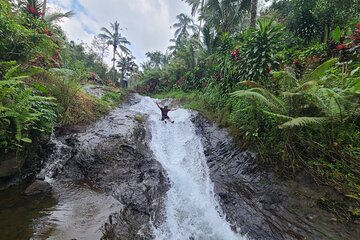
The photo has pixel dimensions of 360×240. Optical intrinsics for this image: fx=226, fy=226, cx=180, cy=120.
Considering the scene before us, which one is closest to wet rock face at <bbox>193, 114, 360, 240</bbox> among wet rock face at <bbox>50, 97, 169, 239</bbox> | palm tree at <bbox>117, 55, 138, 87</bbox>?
wet rock face at <bbox>50, 97, 169, 239</bbox>

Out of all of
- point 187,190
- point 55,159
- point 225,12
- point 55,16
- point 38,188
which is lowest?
point 187,190

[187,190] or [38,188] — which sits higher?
[38,188]

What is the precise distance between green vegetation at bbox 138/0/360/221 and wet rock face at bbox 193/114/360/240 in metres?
0.26

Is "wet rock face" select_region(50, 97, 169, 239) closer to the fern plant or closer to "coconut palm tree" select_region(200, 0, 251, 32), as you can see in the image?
the fern plant

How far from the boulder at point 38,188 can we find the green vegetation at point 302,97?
4574 millimetres

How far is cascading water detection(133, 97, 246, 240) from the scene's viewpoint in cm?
452

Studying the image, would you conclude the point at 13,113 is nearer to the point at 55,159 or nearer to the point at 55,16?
the point at 55,159

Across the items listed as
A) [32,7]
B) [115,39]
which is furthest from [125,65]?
[32,7]

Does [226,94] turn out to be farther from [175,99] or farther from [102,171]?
[175,99]

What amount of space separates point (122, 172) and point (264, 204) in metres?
3.44

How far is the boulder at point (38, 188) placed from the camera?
4.61 metres

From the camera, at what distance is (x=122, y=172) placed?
5812 millimetres

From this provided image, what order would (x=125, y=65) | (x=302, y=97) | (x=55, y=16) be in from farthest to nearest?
(x=125, y=65) → (x=55, y=16) → (x=302, y=97)

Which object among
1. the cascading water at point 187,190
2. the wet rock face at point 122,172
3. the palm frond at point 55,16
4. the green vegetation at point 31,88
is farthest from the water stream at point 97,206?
the palm frond at point 55,16
